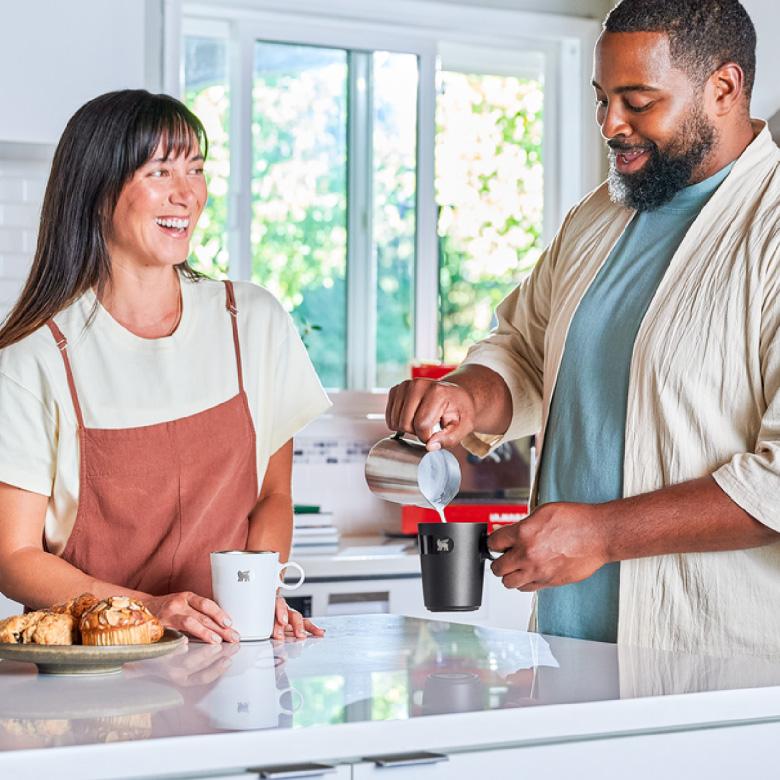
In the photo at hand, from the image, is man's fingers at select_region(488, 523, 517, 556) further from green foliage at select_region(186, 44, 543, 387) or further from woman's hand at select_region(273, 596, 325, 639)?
green foliage at select_region(186, 44, 543, 387)

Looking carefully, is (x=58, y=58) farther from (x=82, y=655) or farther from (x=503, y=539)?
(x=82, y=655)

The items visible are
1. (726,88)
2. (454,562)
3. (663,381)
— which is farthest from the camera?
(726,88)

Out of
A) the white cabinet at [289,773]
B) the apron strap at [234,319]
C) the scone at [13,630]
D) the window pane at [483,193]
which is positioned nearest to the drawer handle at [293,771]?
the white cabinet at [289,773]

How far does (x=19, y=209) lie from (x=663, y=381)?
80.5 inches

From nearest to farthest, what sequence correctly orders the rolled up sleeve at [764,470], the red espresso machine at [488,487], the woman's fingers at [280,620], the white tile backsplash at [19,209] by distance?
the rolled up sleeve at [764,470], the woman's fingers at [280,620], the white tile backsplash at [19,209], the red espresso machine at [488,487]

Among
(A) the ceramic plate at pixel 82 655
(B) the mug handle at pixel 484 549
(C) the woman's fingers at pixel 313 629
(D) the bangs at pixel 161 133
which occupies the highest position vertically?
(D) the bangs at pixel 161 133

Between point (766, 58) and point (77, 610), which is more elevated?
point (766, 58)

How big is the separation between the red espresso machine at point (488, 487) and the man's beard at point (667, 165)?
188 centimetres

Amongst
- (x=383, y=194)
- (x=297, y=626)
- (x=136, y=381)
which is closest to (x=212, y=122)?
(x=383, y=194)

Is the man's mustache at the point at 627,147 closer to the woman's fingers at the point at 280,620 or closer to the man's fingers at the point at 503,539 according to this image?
the man's fingers at the point at 503,539

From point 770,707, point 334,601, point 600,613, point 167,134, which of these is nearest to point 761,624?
point 600,613

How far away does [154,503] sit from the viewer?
1829 mm

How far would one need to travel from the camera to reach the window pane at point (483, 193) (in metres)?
4.21

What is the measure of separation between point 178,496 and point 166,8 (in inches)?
87.6
